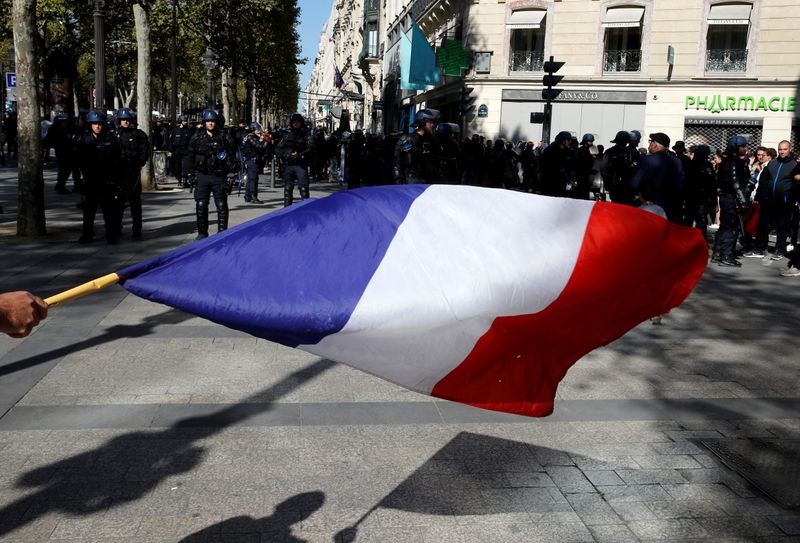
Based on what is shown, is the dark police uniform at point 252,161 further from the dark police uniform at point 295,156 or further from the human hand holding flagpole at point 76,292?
the human hand holding flagpole at point 76,292

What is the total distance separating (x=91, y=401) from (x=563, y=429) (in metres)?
2.82

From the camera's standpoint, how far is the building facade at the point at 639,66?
31984 mm

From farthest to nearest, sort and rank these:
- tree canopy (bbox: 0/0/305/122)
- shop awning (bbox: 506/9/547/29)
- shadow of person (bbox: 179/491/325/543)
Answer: tree canopy (bbox: 0/0/305/122) < shop awning (bbox: 506/9/547/29) < shadow of person (bbox: 179/491/325/543)

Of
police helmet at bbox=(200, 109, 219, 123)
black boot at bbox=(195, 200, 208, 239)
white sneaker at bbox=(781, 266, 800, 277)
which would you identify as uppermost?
police helmet at bbox=(200, 109, 219, 123)

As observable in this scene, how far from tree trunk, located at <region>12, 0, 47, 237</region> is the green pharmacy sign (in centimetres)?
2379

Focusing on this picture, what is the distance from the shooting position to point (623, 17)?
109ft

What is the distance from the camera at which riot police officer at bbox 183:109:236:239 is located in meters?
12.4

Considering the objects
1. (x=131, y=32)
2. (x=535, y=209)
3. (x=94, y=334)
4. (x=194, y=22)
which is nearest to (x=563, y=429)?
(x=535, y=209)

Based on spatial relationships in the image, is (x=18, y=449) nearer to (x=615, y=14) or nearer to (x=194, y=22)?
(x=615, y=14)

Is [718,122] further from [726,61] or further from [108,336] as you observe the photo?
[108,336]

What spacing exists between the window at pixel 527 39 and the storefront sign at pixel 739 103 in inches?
237

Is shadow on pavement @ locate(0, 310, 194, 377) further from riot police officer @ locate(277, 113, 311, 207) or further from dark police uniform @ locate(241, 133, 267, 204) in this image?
dark police uniform @ locate(241, 133, 267, 204)

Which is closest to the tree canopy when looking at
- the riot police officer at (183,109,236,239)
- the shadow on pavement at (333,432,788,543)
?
the riot police officer at (183,109,236,239)

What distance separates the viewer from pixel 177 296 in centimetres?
290
